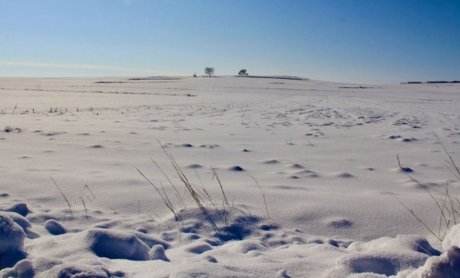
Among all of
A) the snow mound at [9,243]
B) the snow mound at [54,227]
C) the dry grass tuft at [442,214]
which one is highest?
the snow mound at [9,243]

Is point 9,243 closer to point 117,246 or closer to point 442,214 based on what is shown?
point 117,246

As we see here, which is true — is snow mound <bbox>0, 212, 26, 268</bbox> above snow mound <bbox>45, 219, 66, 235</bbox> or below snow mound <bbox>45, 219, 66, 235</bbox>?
above

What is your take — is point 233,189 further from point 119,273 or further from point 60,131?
point 60,131

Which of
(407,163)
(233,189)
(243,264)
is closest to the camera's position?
(243,264)

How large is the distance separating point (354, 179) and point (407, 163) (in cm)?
92

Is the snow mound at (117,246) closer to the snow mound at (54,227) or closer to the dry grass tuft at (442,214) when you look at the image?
the snow mound at (54,227)

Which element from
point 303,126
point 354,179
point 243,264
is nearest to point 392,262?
point 243,264

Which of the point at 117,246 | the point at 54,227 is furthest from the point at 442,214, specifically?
the point at 54,227

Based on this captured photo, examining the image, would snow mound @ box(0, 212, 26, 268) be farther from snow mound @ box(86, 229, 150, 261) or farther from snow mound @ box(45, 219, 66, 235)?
snow mound @ box(45, 219, 66, 235)

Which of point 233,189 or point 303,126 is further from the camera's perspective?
point 303,126

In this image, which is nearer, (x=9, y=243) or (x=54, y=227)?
(x=9, y=243)

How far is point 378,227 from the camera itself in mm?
2295

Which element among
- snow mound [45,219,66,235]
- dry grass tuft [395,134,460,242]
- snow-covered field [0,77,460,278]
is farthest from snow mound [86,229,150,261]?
dry grass tuft [395,134,460,242]

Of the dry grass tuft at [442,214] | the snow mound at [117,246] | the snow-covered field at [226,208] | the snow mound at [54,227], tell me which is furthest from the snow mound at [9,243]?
the dry grass tuft at [442,214]
